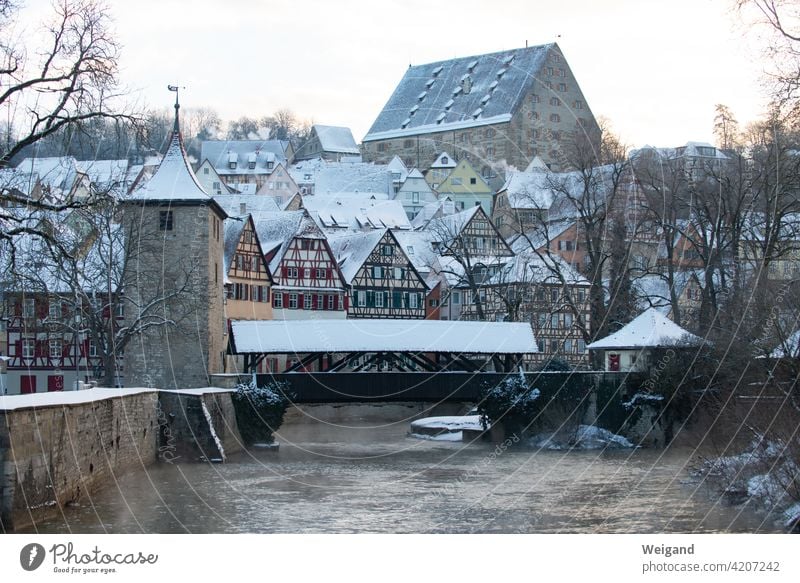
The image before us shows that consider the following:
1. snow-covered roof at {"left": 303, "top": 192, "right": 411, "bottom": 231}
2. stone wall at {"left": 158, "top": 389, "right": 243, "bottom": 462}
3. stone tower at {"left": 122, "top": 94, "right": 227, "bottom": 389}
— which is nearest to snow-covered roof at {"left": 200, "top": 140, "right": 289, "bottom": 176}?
snow-covered roof at {"left": 303, "top": 192, "right": 411, "bottom": 231}

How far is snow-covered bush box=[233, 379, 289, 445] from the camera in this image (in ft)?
105

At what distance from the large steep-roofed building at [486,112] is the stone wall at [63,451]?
6429 cm

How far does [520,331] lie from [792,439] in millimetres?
19630

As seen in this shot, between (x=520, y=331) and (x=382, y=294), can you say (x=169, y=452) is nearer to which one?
(x=520, y=331)

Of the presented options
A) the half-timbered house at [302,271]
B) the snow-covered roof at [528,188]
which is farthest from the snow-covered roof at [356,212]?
the half-timbered house at [302,271]

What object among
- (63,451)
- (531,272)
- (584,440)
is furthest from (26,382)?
(63,451)

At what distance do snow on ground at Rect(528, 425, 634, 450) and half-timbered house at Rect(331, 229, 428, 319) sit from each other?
63.2 feet

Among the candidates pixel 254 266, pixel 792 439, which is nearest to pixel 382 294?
pixel 254 266

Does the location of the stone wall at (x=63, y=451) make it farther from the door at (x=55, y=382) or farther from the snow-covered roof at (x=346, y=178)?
the snow-covered roof at (x=346, y=178)

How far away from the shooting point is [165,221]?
1312 inches

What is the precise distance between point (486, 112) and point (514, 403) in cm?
5735

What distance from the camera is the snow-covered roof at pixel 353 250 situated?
54.0 m

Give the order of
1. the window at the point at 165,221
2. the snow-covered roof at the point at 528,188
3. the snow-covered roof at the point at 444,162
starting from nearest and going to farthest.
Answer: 1. the window at the point at 165,221
2. the snow-covered roof at the point at 528,188
3. the snow-covered roof at the point at 444,162

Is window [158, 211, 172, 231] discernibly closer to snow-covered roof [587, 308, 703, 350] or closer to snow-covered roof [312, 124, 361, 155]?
Answer: snow-covered roof [587, 308, 703, 350]
